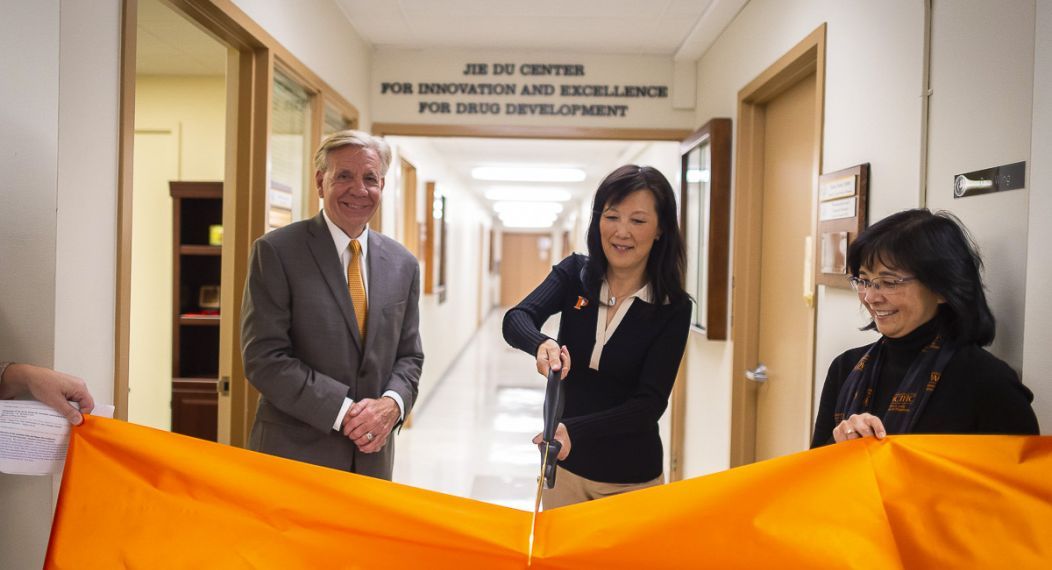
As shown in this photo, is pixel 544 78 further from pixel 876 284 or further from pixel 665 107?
pixel 876 284

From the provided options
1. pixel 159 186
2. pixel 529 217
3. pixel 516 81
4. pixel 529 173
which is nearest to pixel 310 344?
pixel 516 81

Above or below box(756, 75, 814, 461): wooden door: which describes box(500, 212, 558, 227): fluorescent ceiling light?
above

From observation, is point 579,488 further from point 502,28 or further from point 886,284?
point 502,28

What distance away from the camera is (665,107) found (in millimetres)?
4281

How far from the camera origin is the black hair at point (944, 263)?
1.30 m

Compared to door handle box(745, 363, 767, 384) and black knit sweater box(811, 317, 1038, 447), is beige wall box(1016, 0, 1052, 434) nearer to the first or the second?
black knit sweater box(811, 317, 1038, 447)

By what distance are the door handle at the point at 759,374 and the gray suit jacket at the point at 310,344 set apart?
192 cm

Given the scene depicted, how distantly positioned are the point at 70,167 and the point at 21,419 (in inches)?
28.5

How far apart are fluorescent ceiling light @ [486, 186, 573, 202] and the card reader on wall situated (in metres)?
9.20

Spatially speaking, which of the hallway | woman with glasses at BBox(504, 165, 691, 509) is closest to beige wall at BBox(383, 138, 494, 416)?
the hallway

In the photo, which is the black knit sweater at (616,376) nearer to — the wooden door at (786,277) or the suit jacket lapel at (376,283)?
the suit jacket lapel at (376,283)

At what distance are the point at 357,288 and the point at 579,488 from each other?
80cm

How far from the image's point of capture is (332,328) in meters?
1.81

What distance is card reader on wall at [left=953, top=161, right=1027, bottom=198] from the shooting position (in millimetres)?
1391
